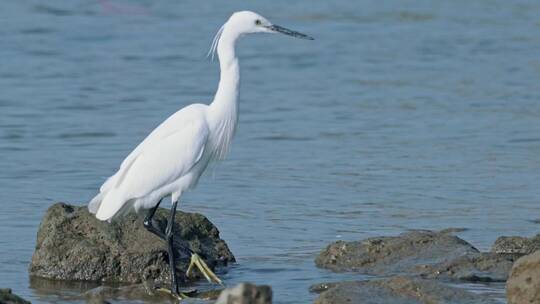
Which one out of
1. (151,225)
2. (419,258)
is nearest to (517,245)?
(419,258)

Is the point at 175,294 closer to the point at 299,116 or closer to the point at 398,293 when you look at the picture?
the point at 398,293

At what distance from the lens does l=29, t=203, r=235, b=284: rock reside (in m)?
8.35

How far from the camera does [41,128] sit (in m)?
13.6

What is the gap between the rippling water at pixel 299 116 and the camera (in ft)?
32.8

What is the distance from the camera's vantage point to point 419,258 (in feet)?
27.8

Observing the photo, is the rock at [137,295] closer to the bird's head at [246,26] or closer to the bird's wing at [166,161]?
the bird's wing at [166,161]

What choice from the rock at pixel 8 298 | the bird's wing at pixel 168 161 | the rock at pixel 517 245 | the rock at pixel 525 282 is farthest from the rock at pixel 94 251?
the rock at pixel 525 282

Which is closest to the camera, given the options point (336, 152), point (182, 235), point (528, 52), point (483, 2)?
point (182, 235)

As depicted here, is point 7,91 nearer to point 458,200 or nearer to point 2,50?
point 2,50

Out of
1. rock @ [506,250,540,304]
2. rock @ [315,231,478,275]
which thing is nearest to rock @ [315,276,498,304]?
rock @ [506,250,540,304]

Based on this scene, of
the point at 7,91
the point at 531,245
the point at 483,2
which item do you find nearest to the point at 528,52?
the point at 483,2

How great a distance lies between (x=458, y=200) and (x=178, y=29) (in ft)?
33.7

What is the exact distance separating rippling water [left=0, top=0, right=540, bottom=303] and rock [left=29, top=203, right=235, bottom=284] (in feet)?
0.68

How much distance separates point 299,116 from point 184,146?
5.90 meters
